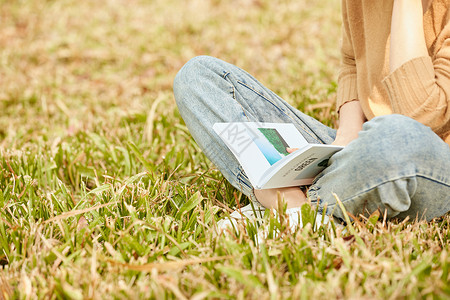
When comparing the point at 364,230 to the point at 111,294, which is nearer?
the point at 111,294

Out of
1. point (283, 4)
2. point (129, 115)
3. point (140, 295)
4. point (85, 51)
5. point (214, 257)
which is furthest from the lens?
point (283, 4)

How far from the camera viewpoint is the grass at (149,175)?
942 millimetres

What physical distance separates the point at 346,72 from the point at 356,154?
64 cm

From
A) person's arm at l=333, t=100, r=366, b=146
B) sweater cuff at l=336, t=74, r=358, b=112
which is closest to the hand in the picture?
person's arm at l=333, t=100, r=366, b=146

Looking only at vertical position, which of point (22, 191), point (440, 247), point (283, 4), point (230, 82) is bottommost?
point (440, 247)

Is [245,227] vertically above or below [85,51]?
below

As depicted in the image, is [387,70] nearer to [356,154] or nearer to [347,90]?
[347,90]

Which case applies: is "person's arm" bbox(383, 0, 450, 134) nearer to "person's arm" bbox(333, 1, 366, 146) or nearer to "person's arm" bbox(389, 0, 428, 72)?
"person's arm" bbox(389, 0, 428, 72)

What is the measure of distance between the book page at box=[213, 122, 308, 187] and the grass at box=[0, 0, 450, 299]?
0.15 metres

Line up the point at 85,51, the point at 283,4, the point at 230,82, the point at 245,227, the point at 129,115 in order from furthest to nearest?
the point at 283,4 < the point at 85,51 < the point at 129,115 < the point at 230,82 < the point at 245,227

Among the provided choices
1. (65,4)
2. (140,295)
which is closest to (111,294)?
(140,295)

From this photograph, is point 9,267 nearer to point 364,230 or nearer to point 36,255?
point 36,255

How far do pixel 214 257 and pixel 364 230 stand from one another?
1.22 ft

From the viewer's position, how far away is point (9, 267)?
1.08m
